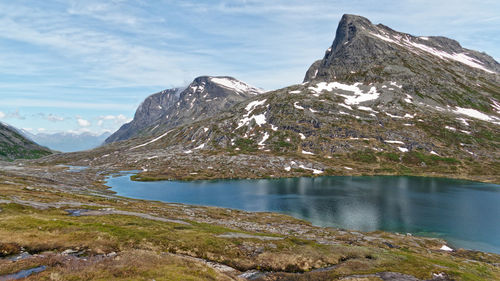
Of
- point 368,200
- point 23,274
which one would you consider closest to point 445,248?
point 368,200

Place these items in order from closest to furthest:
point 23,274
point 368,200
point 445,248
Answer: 1. point 23,274
2. point 445,248
3. point 368,200

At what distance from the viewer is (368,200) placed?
104625mm

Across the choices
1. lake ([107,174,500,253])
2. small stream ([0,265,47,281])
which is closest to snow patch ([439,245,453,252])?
lake ([107,174,500,253])

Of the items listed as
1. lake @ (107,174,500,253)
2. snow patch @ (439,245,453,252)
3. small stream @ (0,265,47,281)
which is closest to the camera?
small stream @ (0,265,47,281)

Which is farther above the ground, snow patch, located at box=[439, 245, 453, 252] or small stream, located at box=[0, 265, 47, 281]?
small stream, located at box=[0, 265, 47, 281]

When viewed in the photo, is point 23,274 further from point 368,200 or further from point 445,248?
point 368,200

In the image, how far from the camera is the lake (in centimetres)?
7500

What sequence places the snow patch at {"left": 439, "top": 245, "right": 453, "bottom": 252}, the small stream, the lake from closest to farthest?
the small stream, the snow patch at {"left": 439, "top": 245, "right": 453, "bottom": 252}, the lake

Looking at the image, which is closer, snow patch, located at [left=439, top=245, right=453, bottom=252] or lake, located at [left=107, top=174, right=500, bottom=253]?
snow patch, located at [left=439, top=245, right=453, bottom=252]

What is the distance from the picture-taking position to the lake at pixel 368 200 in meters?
75.0

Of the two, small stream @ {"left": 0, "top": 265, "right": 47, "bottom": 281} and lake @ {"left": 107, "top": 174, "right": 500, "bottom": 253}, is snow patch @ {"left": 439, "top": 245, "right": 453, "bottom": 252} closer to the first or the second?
lake @ {"left": 107, "top": 174, "right": 500, "bottom": 253}

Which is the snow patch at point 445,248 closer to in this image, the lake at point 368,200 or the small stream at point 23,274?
the lake at point 368,200

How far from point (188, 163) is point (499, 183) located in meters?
196

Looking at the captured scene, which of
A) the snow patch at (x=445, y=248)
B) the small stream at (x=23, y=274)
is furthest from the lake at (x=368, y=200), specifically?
the small stream at (x=23, y=274)
